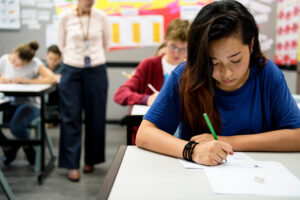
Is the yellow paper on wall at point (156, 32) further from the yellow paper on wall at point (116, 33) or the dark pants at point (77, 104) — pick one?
the dark pants at point (77, 104)

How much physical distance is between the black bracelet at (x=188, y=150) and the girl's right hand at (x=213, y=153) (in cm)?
3

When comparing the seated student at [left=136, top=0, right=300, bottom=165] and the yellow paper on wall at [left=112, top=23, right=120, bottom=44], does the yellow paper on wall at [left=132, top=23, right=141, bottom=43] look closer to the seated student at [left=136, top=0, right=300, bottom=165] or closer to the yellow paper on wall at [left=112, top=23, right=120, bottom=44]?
the yellow paper on wall at [left=112, top=23, right=120, bottom=44]

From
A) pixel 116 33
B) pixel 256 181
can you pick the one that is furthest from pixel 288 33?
pixel 256 181

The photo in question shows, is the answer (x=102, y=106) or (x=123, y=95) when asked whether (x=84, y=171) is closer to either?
(x=102, y=106)

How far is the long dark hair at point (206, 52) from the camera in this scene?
970mm

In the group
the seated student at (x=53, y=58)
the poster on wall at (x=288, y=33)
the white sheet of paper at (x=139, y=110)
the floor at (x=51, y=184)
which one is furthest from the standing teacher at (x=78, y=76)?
the poster on wall at (x=288, y=33)

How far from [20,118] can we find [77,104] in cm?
48

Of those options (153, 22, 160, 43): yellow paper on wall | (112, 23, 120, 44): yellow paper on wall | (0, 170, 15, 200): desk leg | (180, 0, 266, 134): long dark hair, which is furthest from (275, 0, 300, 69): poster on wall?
(0, 170, 15, 200): desk leg

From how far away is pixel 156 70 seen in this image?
2.15 meters

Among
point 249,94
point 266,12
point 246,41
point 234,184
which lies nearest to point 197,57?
point 246,41

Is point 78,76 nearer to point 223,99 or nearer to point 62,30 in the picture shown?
point 62,30

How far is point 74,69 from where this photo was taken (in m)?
2.58

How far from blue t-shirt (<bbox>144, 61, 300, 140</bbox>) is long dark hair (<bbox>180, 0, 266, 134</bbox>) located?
32 mm

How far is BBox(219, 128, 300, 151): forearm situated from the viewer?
104cm
